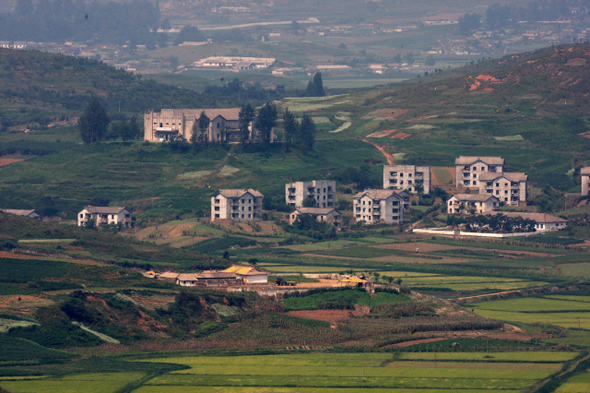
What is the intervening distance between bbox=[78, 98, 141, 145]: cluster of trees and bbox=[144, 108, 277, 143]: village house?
9.49 ft

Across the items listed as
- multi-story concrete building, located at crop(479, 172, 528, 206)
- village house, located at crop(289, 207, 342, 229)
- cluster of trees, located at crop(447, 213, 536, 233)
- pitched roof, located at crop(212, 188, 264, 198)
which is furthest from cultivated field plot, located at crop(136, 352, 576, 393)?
multi-story concrete building, located at crop(479, 172, 528, 206)

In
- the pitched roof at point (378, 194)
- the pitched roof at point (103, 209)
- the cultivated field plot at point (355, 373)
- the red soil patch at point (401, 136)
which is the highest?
the red soil patch at point (401, 136)

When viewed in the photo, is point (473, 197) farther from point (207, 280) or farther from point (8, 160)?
point (8, 160)

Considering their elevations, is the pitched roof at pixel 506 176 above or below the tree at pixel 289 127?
below

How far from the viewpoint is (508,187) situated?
496 ft

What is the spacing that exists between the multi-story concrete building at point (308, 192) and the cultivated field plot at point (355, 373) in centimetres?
7203

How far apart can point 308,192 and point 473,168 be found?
82.6ft

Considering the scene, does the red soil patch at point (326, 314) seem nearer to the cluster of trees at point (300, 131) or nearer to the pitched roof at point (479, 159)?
the pitched roof at point (479, 159)

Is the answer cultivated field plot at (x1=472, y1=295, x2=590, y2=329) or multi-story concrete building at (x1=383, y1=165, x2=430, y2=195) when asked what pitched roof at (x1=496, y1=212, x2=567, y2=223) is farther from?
cultivated field plot at (x1=472, y1=295, x2=590, y2=329)

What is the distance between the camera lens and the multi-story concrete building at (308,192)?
14838cm

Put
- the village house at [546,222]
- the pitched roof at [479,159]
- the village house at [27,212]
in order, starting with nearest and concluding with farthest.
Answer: the village house at [546,222]
the village house at [27,212]
the pitched roof at [479,159]

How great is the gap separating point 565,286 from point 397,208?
40.8 metres

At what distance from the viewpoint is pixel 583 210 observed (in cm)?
14512

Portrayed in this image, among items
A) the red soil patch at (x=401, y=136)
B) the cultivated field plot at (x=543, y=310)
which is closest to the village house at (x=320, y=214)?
the red soil patch at (x=401, y=136)
